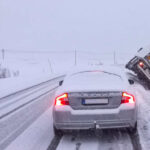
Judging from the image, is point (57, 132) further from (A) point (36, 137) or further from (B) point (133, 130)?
(B) point (133, 130)

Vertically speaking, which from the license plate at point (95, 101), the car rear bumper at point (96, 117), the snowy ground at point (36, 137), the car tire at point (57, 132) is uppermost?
the license plate at point (95, 101)

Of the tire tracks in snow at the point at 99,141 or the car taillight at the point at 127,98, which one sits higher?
the car taillight at the point at 127,98

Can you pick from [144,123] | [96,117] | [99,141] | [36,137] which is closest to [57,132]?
[36,137]

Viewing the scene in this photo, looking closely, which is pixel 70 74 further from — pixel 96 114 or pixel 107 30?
pixel 107 30

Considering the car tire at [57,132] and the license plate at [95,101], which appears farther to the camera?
the car tire at [57,132]

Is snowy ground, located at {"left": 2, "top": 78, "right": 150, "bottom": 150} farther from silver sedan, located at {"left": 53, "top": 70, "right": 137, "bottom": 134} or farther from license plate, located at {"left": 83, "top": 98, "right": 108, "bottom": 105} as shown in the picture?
license plate, located at {"left": 83, "top": 98, "right": 108, "bottom": 105}

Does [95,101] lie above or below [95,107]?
above

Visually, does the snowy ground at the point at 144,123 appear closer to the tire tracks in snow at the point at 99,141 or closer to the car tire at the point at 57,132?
the tire tracks in snow at the point at 99,141

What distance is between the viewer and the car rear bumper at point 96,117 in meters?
5.41

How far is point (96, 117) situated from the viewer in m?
5.40

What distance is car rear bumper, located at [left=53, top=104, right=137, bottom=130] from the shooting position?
5.41 m

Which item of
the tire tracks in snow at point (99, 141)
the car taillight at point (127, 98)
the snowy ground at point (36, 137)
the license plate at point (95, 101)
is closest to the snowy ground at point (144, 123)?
the tire tracks in snow at point (99, 141)

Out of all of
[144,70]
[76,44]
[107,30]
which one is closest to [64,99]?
[144,70]

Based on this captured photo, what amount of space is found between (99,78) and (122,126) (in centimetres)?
123
